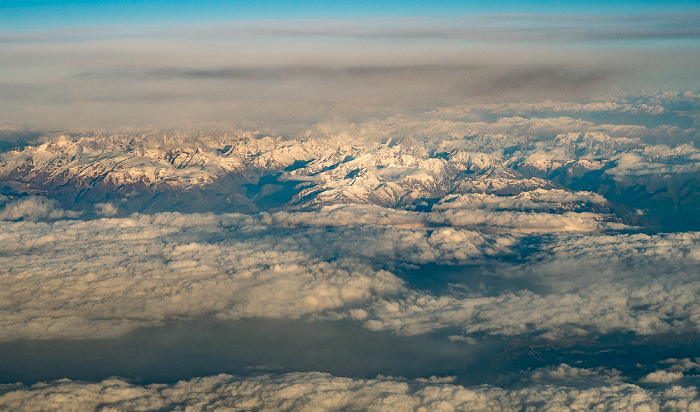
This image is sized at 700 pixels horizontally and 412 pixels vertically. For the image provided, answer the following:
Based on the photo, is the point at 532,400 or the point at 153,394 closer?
the point at 532,400

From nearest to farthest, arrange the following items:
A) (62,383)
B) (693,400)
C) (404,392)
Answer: (693,400) < (404,392) < (62,383)

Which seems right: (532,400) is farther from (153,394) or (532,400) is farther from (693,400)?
(153,394)

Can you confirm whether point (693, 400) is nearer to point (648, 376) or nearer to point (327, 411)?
point (648, 376)

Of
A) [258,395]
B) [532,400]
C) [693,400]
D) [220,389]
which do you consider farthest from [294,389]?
A: [693,400]

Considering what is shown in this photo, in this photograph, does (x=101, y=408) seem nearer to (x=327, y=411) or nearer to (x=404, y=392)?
(x=327, y=411)

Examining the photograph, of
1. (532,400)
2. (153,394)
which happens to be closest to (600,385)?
(532,400)

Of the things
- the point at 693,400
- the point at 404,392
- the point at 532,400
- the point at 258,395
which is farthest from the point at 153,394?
the point at 693,400

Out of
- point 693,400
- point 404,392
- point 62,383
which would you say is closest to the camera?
point 693,400

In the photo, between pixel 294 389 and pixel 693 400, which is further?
pixel 294 389
